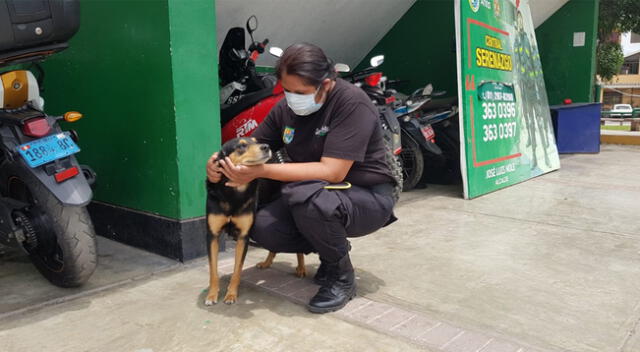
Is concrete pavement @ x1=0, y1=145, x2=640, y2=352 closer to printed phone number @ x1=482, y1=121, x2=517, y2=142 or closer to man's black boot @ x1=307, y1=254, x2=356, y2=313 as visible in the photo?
man's black boot @ x1=307, y1=254, x2=356, y2=313

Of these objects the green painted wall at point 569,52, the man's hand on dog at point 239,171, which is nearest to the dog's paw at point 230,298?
the man's hand on dog at point 239,171

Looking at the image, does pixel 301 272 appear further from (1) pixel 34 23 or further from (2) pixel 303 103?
(1) pixel 34 23

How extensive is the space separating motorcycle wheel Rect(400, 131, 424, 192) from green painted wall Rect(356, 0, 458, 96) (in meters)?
1.68

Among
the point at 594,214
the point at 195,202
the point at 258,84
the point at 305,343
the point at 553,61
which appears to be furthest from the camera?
the point at 553,61

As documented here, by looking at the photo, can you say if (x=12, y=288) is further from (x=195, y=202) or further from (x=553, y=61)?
(x=553, y=61)

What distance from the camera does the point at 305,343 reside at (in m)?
2.10

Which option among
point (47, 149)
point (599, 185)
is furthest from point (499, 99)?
point (47, 149)

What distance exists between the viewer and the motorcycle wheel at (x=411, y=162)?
5.19 m

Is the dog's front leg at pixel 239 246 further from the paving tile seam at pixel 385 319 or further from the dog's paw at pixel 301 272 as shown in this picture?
the dog's paw at pixel 301 272

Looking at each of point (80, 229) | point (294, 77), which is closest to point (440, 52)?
point (294, 77)

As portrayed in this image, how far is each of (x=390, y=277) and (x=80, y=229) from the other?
1.66 meters

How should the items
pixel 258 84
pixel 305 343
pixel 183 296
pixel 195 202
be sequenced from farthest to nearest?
1. pixel 258 84
2. pixel 195 202
3. pixel 183 296
4. pixel 305 343

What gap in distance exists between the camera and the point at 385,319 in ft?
7.70

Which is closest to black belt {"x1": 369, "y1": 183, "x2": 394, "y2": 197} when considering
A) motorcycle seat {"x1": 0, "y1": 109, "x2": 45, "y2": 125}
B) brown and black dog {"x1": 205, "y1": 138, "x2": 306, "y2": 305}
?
brown and black dog {"x1": 205, "y1": 138, "x2": 306, "y2": 305}
